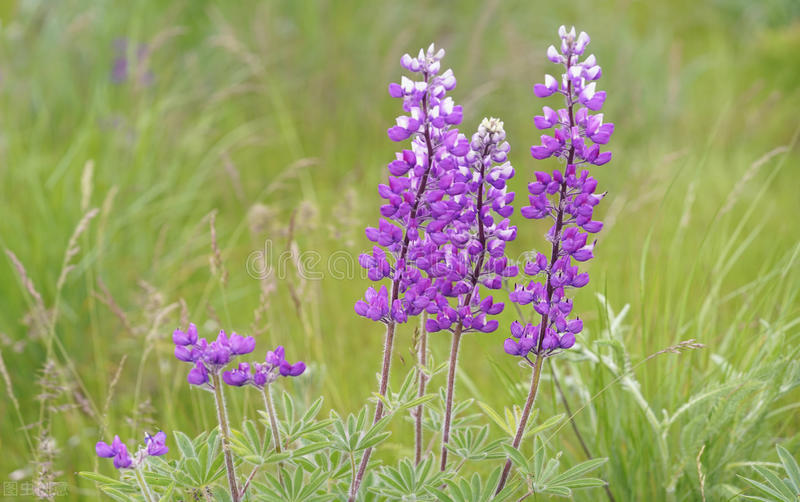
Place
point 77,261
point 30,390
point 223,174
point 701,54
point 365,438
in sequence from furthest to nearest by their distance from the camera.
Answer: point 701,54
point 223,174
point 77,261
point 30,390
point 365,438

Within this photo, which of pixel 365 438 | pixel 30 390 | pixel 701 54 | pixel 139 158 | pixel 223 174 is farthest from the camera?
pixel 701 54

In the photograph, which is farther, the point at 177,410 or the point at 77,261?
the point at 77,261

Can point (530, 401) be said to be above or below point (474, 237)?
below

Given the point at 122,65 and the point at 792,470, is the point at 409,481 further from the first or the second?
the point at 122,65

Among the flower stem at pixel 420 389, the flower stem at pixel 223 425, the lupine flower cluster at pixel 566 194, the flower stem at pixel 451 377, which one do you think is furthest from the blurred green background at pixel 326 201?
the flower stem at pixel 223 425

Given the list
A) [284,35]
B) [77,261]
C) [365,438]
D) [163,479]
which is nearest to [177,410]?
[77,261]

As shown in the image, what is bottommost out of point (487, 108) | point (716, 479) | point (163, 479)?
point (716, 479)

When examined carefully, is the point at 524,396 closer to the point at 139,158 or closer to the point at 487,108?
the point at 139,158

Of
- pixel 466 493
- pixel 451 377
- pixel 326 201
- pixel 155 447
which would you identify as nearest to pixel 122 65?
pixel 326 201
